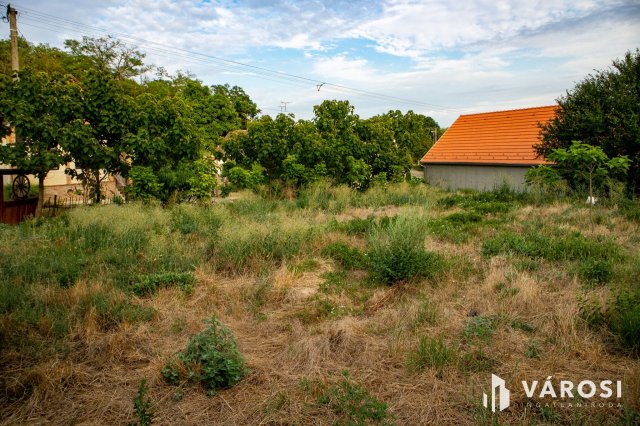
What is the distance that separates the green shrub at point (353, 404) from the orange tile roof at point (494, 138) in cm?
1775

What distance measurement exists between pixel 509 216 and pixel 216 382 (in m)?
9.06

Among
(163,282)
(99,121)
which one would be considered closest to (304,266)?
(163,282)

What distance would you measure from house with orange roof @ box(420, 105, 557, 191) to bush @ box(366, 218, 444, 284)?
551 inches

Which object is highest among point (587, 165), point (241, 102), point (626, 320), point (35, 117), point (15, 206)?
point (241, 102)

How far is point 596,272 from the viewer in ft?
18.5

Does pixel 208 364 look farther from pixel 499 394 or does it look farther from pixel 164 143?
pixel 164 143

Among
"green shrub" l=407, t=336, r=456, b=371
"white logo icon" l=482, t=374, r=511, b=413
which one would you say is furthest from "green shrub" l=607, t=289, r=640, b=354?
"green shrub" l=407, t=336, r=456, b=371

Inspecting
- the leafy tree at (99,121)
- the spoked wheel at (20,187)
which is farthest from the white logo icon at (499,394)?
the spoked wheel at (20,187)

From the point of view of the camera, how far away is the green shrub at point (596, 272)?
18.2ft

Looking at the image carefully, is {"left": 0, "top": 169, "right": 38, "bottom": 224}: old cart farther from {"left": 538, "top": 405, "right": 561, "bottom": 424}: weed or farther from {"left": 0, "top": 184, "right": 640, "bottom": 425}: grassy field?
{"left": 538, "top": 405, "right": 561, "bottom": 424}: weed

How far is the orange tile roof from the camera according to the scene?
64.7ft

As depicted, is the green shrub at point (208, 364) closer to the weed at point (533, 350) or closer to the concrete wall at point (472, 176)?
the weed at point (533, 350)

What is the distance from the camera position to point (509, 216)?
33.8 feet

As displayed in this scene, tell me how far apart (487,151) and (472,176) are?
1.50m
